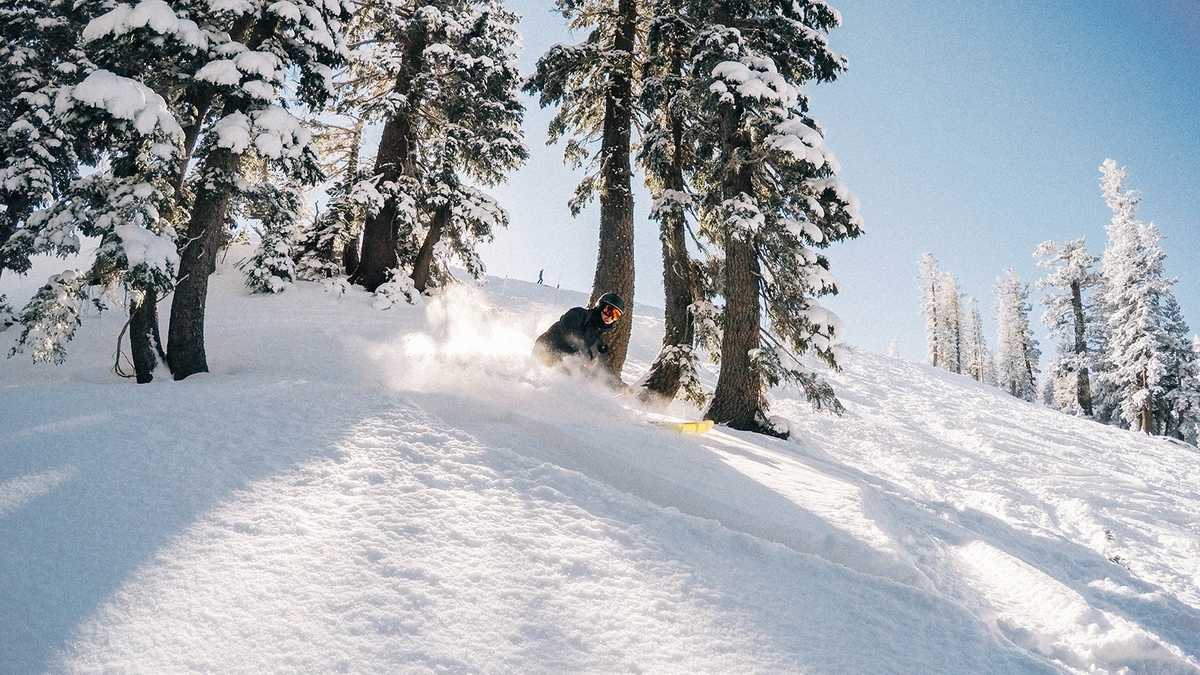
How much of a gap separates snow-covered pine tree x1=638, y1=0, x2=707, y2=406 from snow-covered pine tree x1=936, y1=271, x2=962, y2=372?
5782cm

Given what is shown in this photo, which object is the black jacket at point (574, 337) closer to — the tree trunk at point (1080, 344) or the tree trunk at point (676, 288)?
the tree trunk at point (676, 288)

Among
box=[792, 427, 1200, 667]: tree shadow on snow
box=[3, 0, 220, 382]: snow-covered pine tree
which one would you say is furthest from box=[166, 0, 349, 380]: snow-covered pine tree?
box=[792, 427, 1200, 667]: tree shadow on snow

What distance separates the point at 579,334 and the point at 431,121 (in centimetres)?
888

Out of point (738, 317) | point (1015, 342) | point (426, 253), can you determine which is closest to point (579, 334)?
point (738, 317)

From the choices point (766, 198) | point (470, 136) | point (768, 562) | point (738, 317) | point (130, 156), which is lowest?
point (768, 562)

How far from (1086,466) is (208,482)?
14087 millimetres

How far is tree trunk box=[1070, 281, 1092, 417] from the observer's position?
32688 mm

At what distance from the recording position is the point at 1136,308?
98.8 ft

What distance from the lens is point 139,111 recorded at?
246 inches

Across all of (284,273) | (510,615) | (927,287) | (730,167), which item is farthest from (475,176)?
(927,287)

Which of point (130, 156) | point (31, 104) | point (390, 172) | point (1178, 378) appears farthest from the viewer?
point (1178, 378)

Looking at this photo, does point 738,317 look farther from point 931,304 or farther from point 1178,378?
point 931,304

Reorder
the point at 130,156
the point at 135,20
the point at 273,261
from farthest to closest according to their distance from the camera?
1. the point at 273,261
2. the point at 130,156
3. the point at 135,20

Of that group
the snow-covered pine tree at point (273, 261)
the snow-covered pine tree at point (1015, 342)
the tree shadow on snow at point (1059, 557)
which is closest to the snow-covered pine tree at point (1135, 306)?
the snow-covered pine tree at point (1015, 342)
